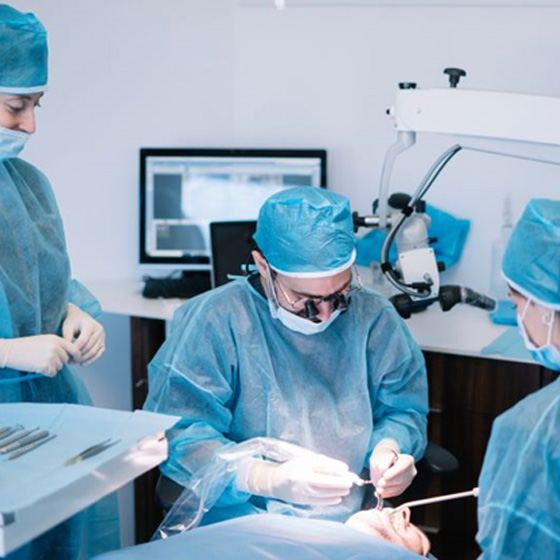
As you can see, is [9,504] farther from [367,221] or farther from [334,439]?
[367,221]

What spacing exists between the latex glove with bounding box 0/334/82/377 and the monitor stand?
1102 mm

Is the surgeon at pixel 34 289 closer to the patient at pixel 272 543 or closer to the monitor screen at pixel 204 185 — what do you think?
the patient at pixel 272 543

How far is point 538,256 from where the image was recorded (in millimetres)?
1333

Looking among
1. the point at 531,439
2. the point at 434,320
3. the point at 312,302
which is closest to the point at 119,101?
the point at 434,320

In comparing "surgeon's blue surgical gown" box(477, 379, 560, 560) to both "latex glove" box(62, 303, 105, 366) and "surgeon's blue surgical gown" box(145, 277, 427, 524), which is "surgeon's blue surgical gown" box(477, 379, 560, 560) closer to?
"surgeon's blue surgical gown" box(145, 277, 427, 524)

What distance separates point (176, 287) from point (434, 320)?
2.47ft

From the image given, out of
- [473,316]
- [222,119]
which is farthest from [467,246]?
[222,119]

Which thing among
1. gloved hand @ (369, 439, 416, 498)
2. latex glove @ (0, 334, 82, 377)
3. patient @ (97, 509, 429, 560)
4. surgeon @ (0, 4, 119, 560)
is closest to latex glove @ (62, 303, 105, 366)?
surgeon @ (0, 4, 119, 560)

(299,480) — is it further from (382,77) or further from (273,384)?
(382,77)

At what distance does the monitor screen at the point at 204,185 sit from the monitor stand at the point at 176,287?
0.26 feet

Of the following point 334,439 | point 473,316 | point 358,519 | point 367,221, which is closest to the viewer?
point 358,519

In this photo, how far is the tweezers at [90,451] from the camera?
1324 millimetres

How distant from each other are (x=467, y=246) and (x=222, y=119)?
0.85 metres

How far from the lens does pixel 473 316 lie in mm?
2664
